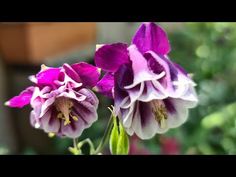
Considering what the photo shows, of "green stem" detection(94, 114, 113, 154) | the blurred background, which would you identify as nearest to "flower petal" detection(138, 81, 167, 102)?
"green stem" detection(94, 114, 113, 154)

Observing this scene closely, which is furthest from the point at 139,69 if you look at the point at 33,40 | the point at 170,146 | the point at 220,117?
the point at 33,40

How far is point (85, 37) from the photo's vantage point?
393 centimetres

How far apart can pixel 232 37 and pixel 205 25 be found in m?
0.27

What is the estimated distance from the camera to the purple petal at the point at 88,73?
0.88 m

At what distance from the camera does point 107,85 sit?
875mm

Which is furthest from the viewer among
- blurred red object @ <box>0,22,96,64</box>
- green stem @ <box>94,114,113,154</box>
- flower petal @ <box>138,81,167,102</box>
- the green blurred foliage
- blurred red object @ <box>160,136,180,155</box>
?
blurred red object @ <box>0,22,96,64</box>

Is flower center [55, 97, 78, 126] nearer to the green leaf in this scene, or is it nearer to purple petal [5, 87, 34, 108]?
purple petal [5, 87, 34, 108]

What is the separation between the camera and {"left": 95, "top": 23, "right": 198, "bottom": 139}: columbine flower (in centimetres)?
84

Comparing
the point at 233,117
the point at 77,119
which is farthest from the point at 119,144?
the point at 233,117

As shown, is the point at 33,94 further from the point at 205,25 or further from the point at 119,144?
the point at 205,25

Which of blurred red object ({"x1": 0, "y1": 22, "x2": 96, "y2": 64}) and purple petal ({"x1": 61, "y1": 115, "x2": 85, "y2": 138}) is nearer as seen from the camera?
purple petal ({"x1": 61, "y1": 115, "x2": 85, "y2": 138})

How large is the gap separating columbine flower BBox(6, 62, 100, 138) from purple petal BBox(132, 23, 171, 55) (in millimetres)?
84

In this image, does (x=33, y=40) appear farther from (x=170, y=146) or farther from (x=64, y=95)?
(x=64, y=95)

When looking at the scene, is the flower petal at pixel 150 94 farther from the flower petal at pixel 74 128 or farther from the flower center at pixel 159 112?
the flower petal at pixel 74 128
